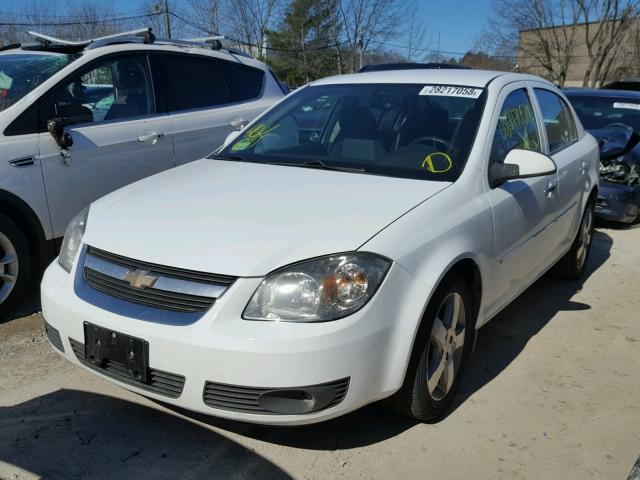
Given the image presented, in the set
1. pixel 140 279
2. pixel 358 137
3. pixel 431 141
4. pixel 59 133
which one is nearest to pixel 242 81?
pixel 59 133

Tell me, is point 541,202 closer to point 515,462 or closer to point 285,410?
point 515,462

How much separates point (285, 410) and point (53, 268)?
1373 mm

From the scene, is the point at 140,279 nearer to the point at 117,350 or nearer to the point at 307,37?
the point at 117,350

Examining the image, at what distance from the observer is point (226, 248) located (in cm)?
244

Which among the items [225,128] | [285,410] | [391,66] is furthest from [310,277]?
[391,66]

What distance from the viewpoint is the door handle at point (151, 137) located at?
4.79 metres

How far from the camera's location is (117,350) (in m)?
2.46

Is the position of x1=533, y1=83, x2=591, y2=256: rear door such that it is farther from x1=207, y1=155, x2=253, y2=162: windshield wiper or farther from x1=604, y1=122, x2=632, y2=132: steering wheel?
x1=604, y1=122, x2=632, y2=132: steering wheel

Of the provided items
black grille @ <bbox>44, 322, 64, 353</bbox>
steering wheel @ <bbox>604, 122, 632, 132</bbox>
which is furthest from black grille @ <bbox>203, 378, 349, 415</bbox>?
steering wheel @ <bbox>604, 122, 632, 132</bbox>

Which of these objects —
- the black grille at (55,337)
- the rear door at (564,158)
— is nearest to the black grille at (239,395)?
the black grille at (55,337)

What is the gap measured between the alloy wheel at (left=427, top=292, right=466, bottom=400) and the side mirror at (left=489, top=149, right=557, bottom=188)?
724mm

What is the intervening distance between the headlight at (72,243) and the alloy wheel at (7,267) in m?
1.22

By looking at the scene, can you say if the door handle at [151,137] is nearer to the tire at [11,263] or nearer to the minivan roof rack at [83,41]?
the minivan roof rack at [83,41]

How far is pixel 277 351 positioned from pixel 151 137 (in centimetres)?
309
